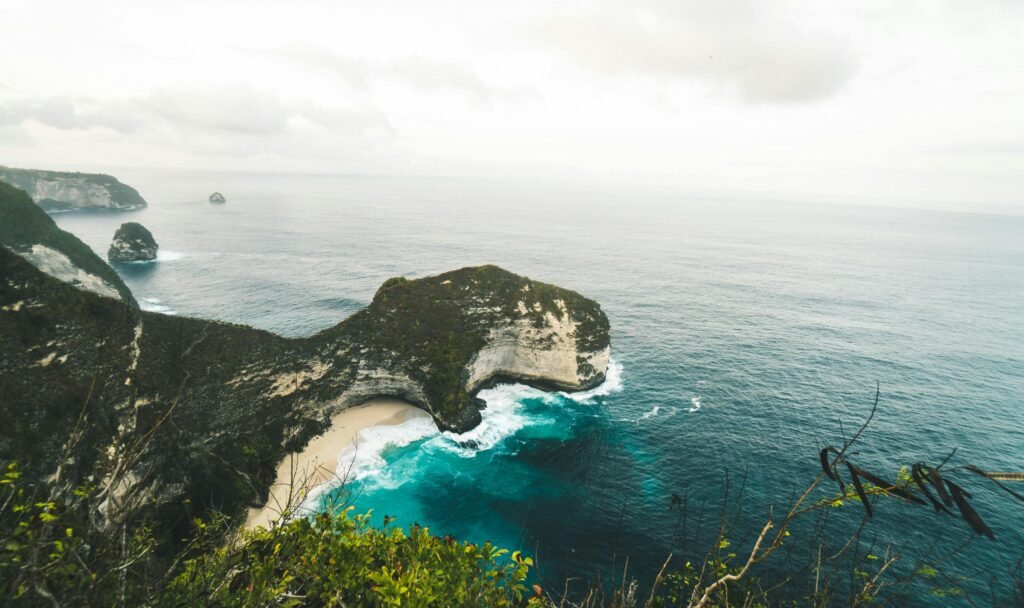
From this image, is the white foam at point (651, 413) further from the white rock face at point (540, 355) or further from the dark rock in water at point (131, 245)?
the dark rock in water at point (131, 245)

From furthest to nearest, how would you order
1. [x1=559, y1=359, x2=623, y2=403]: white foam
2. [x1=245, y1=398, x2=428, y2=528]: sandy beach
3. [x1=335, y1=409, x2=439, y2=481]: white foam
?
[x1=559, y1=359, x2=623, y2=403]: white foam, [x1=335, y1=409, x2=439, y2=481]: white foam, [x1=245, y1=398, x2=428, y2=528]: sandy beach

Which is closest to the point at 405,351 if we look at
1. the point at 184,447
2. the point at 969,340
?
the point at 184,447

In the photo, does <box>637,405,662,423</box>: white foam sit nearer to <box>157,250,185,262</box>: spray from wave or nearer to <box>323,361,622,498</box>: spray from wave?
<box>323,361,622,498</box>: spray from wave

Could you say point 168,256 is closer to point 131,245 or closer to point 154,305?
point 131,245

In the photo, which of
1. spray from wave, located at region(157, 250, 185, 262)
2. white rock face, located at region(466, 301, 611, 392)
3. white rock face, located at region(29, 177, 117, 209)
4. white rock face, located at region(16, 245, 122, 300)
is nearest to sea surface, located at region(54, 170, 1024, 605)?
spray from wave, located at region(157, 250, 185, 262)

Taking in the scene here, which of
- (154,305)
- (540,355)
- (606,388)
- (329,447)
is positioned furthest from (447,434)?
(154,305)

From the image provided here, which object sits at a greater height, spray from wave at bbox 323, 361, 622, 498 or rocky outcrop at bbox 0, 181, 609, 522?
rocky outcrop at bbox 0, 181, 609, 522
